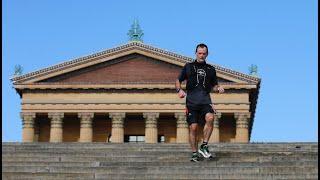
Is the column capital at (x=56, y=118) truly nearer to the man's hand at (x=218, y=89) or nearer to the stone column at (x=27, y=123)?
the stone column at (x=27, y=123)

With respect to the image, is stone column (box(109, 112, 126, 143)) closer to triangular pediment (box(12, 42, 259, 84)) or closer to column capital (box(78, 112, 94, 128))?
column capital (box(78, 112, 94, 128))

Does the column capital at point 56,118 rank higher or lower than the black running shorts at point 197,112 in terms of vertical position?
higher

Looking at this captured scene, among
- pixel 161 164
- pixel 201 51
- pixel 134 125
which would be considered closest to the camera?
pixel 161 164

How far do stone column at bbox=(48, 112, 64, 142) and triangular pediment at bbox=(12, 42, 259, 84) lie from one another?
2.37 meters

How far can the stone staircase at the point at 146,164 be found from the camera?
1333 cm

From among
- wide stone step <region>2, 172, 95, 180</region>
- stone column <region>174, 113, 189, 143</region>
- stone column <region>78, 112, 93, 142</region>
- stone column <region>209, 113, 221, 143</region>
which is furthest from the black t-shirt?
stone column <region>78, 112, 93, 142</region>

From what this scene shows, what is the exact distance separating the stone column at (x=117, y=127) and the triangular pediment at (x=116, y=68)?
2392mm

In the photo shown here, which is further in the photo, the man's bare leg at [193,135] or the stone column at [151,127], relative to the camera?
the stone column at [151,127]

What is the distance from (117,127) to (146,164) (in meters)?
42.9

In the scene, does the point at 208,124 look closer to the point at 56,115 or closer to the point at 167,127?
the point at 56,115

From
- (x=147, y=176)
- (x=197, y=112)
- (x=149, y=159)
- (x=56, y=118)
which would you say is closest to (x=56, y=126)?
(x=56, y=118)

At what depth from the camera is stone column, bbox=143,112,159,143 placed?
5684 cm

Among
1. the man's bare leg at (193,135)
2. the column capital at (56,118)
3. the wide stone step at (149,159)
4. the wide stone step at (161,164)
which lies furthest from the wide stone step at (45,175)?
the column capital at (56,118)

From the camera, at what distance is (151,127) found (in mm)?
57125
